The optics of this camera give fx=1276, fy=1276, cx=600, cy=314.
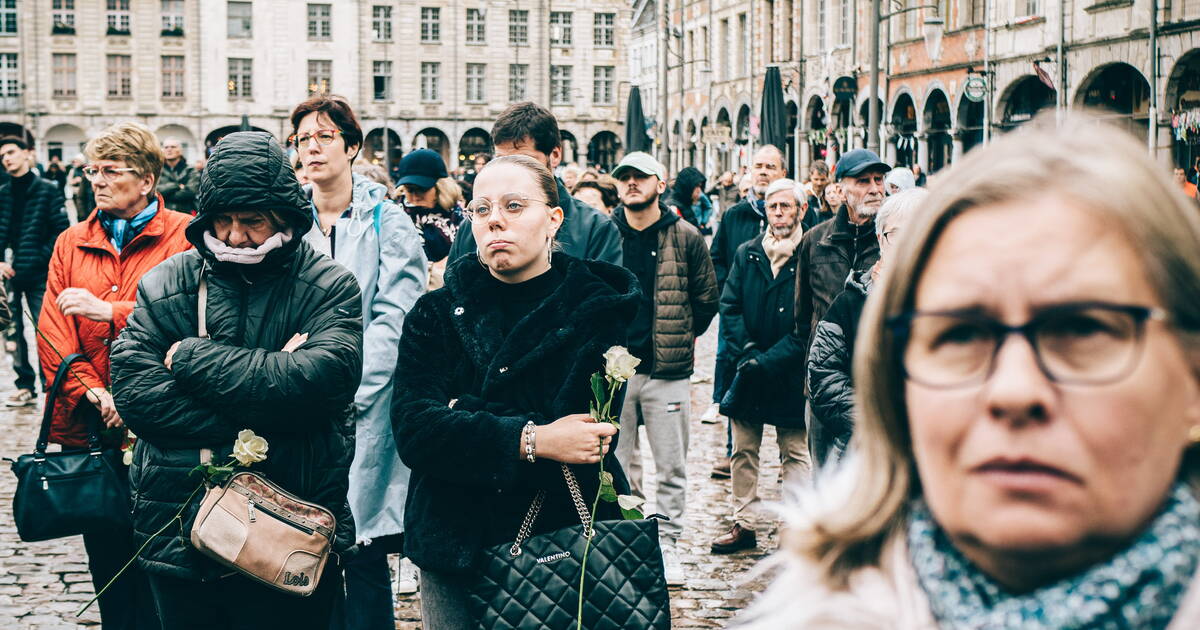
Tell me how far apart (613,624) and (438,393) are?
0.70 m

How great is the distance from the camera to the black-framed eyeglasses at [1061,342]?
993 millimetres

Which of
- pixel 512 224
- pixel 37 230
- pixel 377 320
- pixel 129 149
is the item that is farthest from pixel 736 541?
pixel 37 230

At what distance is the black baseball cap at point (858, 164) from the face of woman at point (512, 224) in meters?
2.98

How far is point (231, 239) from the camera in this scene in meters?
3.44

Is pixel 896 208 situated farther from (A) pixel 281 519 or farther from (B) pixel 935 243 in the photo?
(B) pixel 935 243

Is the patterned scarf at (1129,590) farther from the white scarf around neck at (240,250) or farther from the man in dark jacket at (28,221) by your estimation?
the man in dark jacket at (28,221)

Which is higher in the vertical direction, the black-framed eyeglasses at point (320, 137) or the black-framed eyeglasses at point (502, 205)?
the black-framed eyeglasses at point (320, 137)

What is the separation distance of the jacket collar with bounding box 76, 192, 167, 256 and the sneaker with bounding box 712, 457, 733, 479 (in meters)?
4.32

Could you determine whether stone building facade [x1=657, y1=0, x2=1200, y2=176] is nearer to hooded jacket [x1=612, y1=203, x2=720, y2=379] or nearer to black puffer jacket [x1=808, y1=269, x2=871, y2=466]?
hooded jacket [x1=612, y1=203, x2=720, y2=379]

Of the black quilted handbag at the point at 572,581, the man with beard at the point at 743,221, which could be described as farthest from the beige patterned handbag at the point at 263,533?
the man with beard at the point at 743,221

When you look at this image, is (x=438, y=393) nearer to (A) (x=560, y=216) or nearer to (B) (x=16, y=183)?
(A) (x=560, y=216)

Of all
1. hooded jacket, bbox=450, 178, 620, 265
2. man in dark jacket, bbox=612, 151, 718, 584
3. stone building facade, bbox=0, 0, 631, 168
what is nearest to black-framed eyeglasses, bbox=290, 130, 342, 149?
hooded jacket, bbox=450, 178, 620, 265

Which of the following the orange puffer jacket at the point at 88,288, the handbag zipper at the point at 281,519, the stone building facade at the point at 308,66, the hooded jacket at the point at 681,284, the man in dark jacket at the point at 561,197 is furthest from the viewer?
the stone building facade at the point at 308,66

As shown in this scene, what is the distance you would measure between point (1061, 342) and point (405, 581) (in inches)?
205
